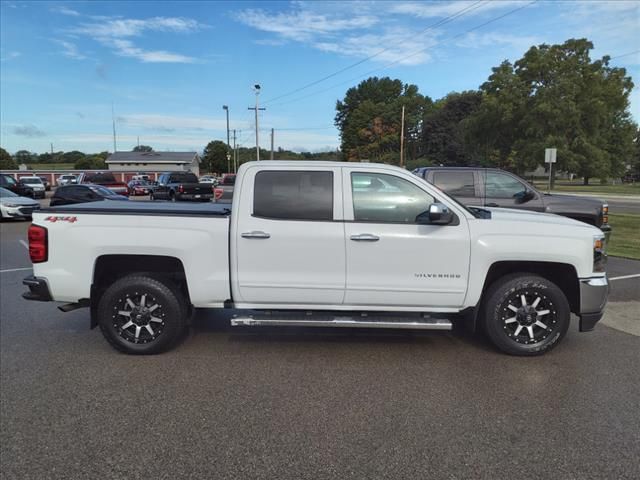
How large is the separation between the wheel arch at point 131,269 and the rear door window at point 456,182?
6577 millimetres

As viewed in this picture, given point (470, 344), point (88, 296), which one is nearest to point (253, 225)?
point (88, 296)

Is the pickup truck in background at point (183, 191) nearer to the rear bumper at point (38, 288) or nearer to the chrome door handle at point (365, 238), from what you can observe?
the rear bumper at point (38, 288)

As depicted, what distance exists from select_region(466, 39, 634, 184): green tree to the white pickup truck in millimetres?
44367

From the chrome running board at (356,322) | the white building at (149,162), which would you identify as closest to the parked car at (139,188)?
the chrome running board at (356,322)

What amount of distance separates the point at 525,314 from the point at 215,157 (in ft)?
356

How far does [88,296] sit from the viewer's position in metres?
4.71

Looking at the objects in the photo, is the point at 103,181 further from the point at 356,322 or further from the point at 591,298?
the point at 591,298

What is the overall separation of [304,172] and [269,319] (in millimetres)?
1462

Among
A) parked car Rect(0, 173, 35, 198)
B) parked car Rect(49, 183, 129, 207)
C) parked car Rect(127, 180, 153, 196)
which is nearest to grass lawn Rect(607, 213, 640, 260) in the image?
parked car Rect(49, 183, 129, 207)

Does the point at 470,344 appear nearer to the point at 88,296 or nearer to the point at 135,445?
the point at 135,445

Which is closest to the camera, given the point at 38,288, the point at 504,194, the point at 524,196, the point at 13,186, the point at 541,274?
the point at 38,288

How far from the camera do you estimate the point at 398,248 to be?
14.7ft

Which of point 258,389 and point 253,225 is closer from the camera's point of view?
point 258,389

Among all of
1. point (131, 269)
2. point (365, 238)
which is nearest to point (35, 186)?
point (131, 269)
